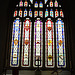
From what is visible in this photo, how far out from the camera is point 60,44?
19.6ft

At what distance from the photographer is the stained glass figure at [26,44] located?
228 inches

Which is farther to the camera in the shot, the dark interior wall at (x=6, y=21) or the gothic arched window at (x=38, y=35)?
the gothic arched window at (x=38, y=35)

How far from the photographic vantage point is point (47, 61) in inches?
227

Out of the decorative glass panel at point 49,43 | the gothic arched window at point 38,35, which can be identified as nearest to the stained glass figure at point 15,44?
the gothic arched window at point 38,35

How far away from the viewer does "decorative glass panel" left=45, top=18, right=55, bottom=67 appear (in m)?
5.78

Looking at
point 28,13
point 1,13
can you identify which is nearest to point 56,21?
point 28,13

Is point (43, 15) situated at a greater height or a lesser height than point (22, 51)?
greater

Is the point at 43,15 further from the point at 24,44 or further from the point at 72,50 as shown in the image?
the point at 72,50

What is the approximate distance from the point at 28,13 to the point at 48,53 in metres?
2.08

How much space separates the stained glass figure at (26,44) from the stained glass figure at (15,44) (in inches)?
8.7

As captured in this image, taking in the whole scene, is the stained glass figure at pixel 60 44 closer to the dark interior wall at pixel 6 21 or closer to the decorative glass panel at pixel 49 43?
the decorative glass panel at pixel 49 43

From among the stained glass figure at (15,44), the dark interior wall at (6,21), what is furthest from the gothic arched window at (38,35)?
the dark interior wall at (6,21)

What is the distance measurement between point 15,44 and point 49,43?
57.5 inches

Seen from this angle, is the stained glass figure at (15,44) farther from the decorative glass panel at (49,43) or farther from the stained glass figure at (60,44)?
the stained glass figure at (60,44)
